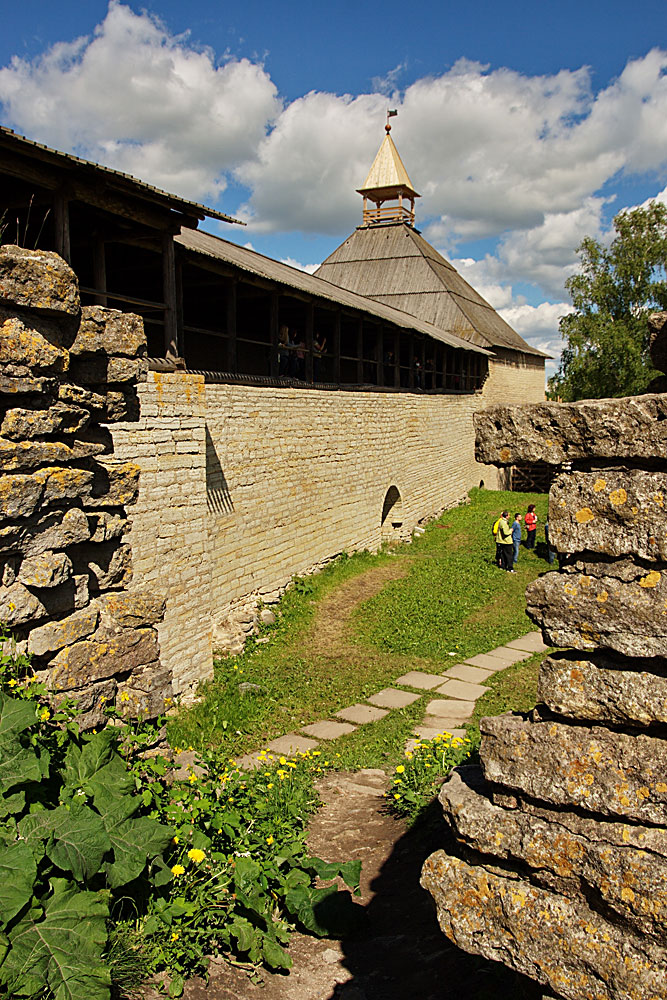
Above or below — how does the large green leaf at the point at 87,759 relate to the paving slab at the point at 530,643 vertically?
above

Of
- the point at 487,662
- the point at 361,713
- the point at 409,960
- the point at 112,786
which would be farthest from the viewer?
the point at 487,662

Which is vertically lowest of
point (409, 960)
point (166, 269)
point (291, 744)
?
point (291, 744)

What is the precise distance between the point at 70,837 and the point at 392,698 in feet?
18.6

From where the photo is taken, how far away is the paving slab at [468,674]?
8.44 meters

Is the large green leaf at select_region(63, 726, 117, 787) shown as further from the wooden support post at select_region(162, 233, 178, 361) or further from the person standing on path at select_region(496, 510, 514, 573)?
the person standing on path at select_region(496, 510, 514, 573)

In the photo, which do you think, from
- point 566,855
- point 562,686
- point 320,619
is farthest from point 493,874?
point 320,619

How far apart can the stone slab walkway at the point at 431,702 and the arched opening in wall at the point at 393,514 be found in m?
7.76

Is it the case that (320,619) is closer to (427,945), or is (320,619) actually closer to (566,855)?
(427,945)

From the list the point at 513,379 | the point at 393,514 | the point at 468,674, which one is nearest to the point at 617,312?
the point at 513,379

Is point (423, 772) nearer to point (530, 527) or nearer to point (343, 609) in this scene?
point (343, 609)

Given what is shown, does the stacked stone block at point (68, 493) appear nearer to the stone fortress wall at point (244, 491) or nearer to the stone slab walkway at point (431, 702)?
the stone slab walkway at point (431, 702)

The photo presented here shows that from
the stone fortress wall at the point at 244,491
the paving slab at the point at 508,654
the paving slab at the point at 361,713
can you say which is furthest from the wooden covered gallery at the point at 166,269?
the paving slab at the point at 508,654

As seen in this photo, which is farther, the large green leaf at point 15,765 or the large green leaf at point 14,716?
the large green leaf at point 14,716

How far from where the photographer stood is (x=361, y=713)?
24.7 ft
